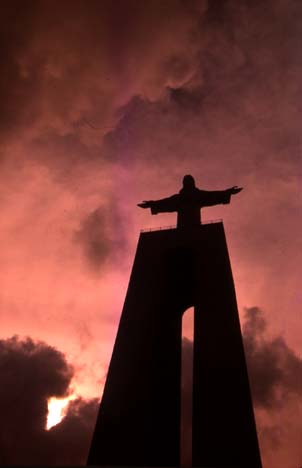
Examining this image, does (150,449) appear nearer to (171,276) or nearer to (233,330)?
(233,330)

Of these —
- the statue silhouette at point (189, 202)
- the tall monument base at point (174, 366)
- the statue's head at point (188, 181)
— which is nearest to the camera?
the tall monument base at point (174, 366)

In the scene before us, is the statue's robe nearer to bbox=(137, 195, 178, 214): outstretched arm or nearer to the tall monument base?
bbox=(137, 195, 178, 214): outstretched arm

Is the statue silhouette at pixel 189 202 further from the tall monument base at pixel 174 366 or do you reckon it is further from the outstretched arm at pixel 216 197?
the tall monument base at pixel 174 366

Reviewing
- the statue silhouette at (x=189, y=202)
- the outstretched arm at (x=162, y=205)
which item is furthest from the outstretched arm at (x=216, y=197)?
the outstretched arm at (x=162, y=205)

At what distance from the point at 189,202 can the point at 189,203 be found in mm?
86

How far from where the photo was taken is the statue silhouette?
917 inches

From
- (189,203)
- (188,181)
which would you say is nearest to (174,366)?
(189,203)

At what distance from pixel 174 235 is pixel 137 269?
305cm

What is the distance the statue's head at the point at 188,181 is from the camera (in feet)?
82.4

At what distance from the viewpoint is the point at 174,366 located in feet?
64.1

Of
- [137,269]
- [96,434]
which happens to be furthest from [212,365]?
[137,269]

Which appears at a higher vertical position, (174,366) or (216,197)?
(216,197)

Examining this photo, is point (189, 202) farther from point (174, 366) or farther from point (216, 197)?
point (174, 366)

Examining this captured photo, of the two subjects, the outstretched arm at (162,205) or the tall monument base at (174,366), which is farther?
the outstretched arm at (162,205)
